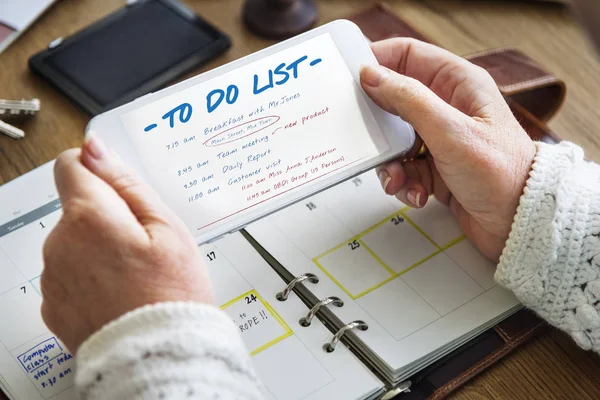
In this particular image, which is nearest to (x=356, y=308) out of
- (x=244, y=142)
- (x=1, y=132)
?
(x=244, y=142)

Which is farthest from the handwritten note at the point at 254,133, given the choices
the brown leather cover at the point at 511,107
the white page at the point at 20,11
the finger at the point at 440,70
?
the white page at the point at 20,11

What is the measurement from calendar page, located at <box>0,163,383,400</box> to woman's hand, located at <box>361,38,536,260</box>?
0.58ft

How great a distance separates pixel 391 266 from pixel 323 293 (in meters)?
0.08

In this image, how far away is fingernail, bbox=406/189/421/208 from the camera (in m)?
0.66

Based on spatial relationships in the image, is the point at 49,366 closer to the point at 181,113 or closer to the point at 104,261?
the point at 104,261

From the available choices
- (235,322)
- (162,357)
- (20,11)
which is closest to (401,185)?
(235,322)

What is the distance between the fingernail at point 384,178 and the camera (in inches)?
25.9

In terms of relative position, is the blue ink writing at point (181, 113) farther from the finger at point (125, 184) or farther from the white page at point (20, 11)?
the white page at point (20, 11)

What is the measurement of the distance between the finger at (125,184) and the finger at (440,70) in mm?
323

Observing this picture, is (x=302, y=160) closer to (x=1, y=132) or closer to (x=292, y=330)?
(x=292, y=330)

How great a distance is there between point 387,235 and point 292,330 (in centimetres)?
15

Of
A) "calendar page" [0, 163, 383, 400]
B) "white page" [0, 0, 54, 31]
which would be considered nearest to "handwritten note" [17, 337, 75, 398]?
"calendar page" [0, 163, 383, 400]

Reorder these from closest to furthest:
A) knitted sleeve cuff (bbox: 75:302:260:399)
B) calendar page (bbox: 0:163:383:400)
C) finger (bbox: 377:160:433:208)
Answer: knitted sleeve cuff (bbox: 75:302:260:399) < calendar page (bbox: 0:163:383:400) < finger (bbox: 377:160:433:208)

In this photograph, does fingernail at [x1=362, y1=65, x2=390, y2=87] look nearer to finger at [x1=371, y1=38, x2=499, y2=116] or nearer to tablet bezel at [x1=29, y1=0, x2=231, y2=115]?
finger at [x1=371, y1=38, x2=499, y2=116]
